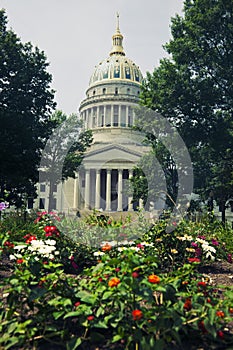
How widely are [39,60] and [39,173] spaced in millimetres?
9663

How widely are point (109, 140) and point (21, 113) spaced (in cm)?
2492

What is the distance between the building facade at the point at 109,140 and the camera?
37594mm

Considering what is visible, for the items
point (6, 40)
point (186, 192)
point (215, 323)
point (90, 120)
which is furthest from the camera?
point (90, 120)

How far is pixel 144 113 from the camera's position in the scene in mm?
27125

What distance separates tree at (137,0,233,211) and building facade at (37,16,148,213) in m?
6.51

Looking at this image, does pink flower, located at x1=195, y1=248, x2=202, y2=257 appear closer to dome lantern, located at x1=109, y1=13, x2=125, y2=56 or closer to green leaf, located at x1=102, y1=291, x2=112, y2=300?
green leaf, located at x1=102, y1=291, x2=112, y2=300

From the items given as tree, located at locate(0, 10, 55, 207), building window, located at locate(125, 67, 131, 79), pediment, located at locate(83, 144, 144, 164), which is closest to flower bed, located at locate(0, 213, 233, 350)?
tree, located at locate(0, 10, 55, 207)

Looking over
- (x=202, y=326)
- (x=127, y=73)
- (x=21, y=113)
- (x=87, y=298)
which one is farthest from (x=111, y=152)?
(x=127, y=73)

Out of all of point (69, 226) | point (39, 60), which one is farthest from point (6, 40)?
point (69, 226)

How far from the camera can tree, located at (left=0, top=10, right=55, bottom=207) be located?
21.2 meters

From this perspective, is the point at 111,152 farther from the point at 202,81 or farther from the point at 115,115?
the point at 115,115

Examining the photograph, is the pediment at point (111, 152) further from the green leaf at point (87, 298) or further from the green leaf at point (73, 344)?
the green leaf at point (73, 344)

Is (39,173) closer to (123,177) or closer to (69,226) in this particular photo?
(69,226)

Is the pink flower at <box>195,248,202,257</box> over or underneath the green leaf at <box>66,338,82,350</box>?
over
